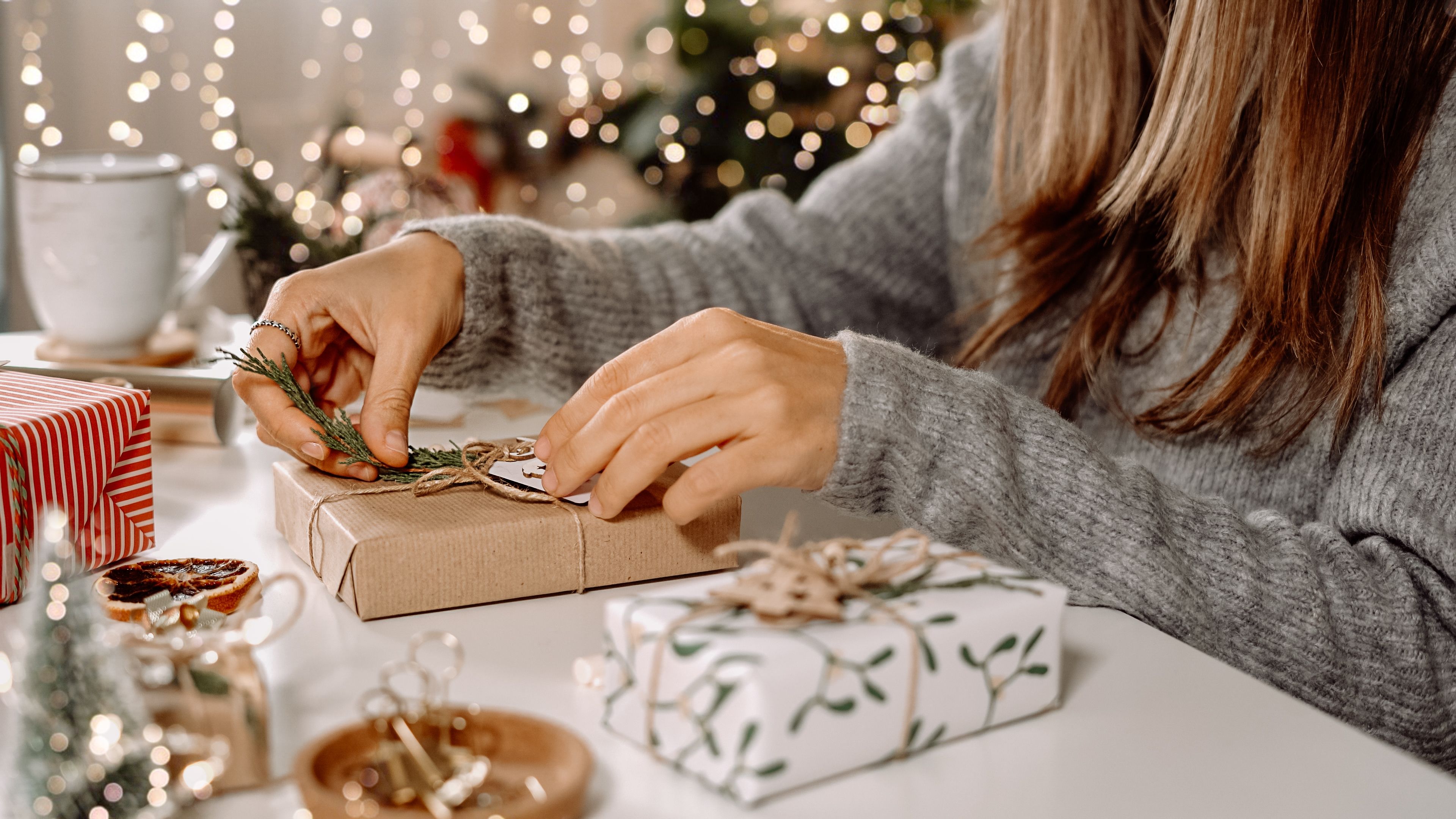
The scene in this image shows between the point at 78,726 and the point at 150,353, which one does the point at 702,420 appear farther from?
the point at 150,353

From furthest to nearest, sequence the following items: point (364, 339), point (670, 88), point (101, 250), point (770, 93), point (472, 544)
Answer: point (670, 88) < point (770, 93) < point (101, 250) < point (364, 339) < point (472, 544)

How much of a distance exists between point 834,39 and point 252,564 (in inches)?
82.4

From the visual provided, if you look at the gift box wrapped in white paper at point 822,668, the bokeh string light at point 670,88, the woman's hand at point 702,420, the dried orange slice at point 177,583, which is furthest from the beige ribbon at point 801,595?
the bokeh string light at point 670,88

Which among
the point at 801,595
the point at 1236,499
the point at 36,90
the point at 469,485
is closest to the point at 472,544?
the point at 469,485

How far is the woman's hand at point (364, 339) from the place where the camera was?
674mm

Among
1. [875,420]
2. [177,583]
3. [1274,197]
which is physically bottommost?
[177,583]

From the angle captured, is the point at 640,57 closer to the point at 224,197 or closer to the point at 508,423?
the point at 224,197

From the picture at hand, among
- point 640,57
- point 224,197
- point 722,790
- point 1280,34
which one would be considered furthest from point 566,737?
point 640,57

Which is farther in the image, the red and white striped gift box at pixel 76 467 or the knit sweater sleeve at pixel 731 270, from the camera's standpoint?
the knit sweater sleeve at pixel 731 270

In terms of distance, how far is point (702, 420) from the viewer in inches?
23.6

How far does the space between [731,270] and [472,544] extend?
574 mm

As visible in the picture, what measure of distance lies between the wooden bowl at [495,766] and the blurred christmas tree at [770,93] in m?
2.06

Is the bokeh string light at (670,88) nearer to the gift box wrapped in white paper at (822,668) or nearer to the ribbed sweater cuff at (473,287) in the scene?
the ribbed sweater cuff at (473,287)

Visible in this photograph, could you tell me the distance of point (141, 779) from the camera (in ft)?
1.19
